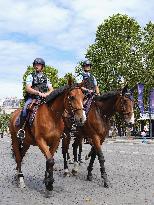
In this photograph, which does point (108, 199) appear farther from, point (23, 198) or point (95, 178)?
point (95, 178)

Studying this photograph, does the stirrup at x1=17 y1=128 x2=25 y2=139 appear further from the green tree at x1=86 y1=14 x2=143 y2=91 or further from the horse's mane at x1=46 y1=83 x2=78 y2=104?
the green tree at x1=86 y1=14 x2=143 y2=91

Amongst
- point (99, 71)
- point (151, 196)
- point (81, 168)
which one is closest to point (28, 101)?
point (151, 196)

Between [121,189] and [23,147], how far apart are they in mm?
2735

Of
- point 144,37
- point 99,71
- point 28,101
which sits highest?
point 144,37

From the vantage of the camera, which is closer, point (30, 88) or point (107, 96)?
point (30, 88)

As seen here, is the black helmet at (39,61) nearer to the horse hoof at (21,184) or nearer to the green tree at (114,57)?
the horse hoof at (21,184)

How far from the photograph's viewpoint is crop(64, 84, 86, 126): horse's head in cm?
1013

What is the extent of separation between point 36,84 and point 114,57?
51.0 m

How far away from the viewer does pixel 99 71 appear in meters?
62.0

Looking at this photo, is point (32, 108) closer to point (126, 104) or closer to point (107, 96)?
point (107, 96)

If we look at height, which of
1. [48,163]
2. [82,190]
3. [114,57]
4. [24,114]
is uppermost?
[114,57]

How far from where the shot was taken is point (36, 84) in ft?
37.5

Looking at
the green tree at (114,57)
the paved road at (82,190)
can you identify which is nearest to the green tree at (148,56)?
the green tree at (114,57)


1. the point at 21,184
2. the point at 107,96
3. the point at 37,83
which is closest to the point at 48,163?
the point at 21,184
